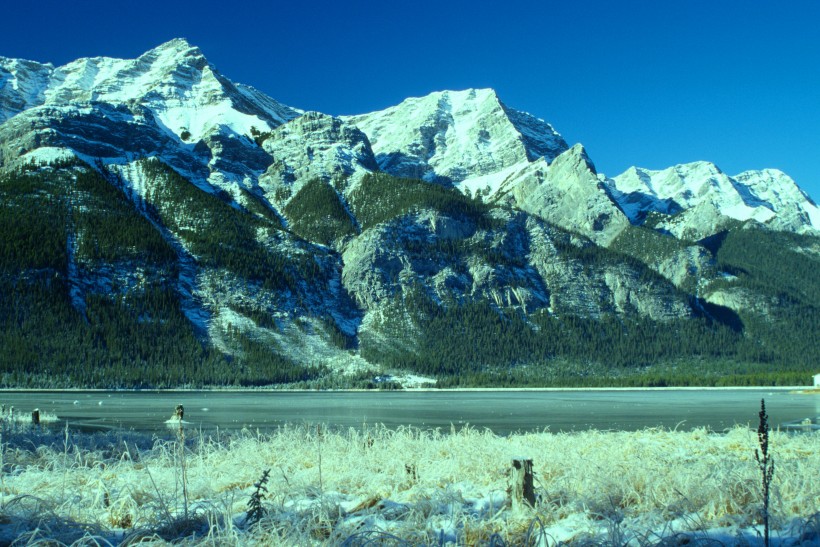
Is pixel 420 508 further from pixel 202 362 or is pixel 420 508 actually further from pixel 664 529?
pixel 202 362

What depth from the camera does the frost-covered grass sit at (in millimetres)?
10156

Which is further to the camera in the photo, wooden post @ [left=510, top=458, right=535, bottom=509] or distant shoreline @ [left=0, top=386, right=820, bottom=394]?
distant shoreline @ [left=0, top=386, right=820, bottom=394]

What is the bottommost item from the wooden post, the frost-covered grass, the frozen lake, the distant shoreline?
the distant shoreline

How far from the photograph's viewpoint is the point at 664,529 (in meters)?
10.3

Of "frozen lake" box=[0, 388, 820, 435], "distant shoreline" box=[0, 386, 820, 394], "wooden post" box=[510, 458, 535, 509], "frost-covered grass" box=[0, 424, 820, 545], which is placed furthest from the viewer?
"distant shoreline" box=[0, 386, 820, 394]

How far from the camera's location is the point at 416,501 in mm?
12141

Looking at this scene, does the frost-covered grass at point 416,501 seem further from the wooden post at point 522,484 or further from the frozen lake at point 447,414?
the frozen lake at point 447,414

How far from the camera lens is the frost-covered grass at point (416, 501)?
10156 mm

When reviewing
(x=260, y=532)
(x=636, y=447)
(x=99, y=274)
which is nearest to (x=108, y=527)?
(x=260, y=532)

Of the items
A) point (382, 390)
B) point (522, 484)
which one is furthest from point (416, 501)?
point (382, 390)

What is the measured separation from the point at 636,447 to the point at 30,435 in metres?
23.1

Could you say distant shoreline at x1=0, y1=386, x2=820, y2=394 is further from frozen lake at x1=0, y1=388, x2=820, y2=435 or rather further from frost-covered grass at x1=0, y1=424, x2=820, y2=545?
frost-covered grass at x1=0, y1=424, x2=820, y2=545

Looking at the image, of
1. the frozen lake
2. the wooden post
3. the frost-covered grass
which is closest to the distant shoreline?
the frozen lake

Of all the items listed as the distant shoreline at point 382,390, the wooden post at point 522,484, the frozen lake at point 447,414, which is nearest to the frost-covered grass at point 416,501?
the wooden post at point 522,484
